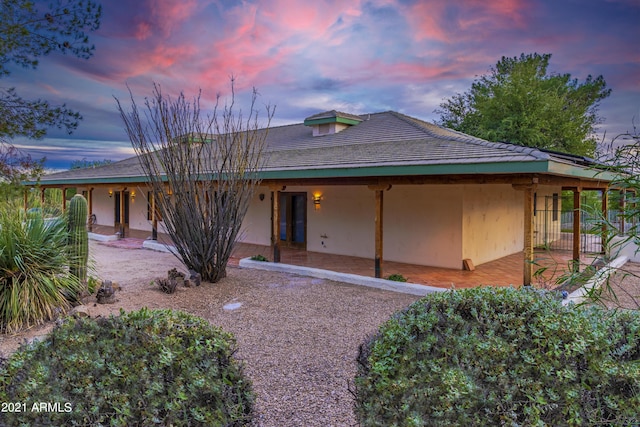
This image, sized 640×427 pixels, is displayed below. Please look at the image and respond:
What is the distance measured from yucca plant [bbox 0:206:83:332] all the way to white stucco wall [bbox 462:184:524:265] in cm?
871

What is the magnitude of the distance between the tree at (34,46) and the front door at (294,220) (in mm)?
7239

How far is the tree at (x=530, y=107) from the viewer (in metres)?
23.7

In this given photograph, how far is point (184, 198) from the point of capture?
27.8 feet

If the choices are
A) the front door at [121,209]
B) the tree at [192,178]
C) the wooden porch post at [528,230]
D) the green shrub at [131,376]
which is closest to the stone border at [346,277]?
the wooden porch post at [528,230]

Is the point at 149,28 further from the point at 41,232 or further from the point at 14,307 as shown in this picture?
the point at 14,307

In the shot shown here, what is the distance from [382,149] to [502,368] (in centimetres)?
911

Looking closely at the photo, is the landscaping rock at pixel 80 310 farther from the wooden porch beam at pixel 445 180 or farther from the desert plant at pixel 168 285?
the wooden porch beam at pixel 445 180

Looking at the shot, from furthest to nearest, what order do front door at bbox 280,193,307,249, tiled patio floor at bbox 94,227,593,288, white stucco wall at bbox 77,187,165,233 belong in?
white stucco wall at bbox 77,187,165,233
front door at bbox 280,193,307,249
tiled patio floor at bbox 94,227,593,288

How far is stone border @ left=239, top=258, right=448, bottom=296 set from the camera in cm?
830

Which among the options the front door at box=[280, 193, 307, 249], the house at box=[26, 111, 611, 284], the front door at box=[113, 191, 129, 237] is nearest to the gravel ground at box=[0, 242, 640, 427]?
the house at box=[26, 111, 611, 284]

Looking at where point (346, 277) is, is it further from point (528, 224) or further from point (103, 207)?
point (103, 207)

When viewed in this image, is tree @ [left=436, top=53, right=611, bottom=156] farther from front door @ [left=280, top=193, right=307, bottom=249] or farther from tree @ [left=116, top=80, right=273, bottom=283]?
tree @ [left=116, top=80, right=273, bottom=283]

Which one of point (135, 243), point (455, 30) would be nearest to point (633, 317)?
point (455, 30)

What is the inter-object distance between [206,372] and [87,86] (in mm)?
12868
